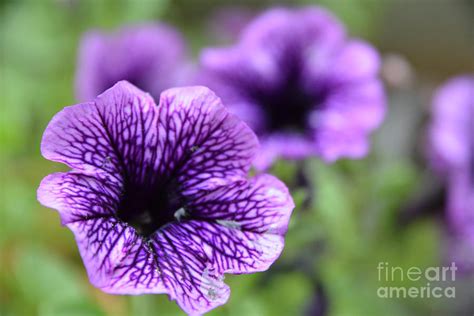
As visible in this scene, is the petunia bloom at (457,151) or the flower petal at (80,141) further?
the petunia bloom at (457,151)

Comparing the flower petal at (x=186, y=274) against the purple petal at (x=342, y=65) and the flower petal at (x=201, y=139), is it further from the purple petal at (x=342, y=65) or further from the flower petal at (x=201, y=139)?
the purple petal at (x=342, y=65)

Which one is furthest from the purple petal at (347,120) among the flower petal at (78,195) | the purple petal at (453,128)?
the flower petal at (78,195)

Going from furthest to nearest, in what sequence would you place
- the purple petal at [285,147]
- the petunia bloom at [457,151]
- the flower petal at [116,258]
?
1. the petunia bloom at [457,151]
2. the purple petal at [285,147]
3. the flower petal at [116,258]

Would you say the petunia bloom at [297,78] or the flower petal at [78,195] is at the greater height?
the petunia bloom at [297,78]

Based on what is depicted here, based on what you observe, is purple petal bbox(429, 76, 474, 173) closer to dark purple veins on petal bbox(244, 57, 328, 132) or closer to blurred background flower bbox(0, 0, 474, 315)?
blurred background flower bbox(0, 0, 474, 315)

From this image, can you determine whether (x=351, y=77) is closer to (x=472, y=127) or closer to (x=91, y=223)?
(x=472, y=127)

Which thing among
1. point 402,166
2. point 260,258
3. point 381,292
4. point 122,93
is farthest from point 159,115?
point 402,166
